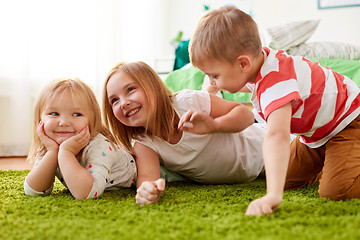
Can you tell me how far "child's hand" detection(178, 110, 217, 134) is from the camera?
100 centimetres

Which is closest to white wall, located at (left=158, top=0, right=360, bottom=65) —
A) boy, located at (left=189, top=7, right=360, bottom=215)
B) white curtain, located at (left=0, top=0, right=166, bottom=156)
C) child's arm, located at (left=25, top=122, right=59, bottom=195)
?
white curtain, located at (left=0, top=0, right=166, bottom=156)

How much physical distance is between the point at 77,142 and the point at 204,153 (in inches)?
15.9

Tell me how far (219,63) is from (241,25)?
0.35ft

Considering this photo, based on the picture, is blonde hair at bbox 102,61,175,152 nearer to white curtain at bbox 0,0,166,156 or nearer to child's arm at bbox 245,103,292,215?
child's arm at bbox 245,103,292,215

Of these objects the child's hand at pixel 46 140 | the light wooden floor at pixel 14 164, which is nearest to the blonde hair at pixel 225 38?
the child's hand at pixel 46 140

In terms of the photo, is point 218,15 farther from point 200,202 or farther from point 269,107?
point 200,202

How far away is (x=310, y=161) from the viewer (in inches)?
50.5

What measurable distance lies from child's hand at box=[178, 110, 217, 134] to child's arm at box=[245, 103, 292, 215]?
0.62ft

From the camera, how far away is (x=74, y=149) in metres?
1.14

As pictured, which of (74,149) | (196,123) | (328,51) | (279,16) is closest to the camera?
(196,123)

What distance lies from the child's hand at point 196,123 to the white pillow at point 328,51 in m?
1.49

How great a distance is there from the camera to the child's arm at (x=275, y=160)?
0.81 meters

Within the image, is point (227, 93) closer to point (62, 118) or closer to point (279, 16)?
point (62, 118)

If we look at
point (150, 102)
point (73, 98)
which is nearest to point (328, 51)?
point (150, 102)
